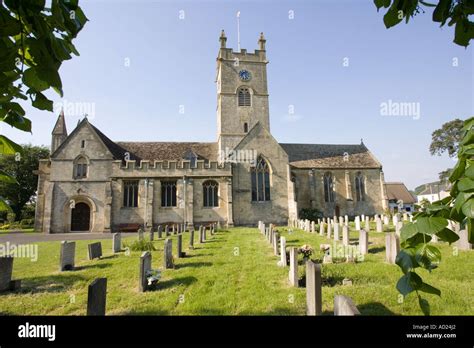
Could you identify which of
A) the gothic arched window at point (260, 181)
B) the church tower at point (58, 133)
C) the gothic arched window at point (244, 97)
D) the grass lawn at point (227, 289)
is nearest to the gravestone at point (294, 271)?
the grass lawn at point (227, 289)

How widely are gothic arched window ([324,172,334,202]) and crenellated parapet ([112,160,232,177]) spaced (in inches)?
458

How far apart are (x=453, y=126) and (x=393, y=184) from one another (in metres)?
18.0

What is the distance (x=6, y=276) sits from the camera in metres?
6.86

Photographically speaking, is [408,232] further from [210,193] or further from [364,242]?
[210,193]

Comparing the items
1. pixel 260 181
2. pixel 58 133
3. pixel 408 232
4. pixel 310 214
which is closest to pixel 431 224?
pixel 408 232

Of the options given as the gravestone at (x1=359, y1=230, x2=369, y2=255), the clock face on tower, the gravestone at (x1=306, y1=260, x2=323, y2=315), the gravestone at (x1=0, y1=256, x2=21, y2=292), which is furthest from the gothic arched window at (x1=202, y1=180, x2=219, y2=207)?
the gravestone at (x1=306, y1=260, x2=323, y2=315)

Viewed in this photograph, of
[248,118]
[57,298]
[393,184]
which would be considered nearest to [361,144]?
[248,118]

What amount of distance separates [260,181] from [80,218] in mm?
17029

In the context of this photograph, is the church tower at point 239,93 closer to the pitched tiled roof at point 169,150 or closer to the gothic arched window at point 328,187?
the pitched tiled roof at point 169,150

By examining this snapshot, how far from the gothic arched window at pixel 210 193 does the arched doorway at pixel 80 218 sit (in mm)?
10590

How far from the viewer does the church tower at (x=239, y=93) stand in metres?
32.0

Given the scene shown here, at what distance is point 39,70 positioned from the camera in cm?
144

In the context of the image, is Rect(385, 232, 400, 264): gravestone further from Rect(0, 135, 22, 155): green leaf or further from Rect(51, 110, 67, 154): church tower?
Rect(51, 110, 67, 154): church tower

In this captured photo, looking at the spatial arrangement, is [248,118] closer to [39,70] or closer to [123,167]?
[123,167]
